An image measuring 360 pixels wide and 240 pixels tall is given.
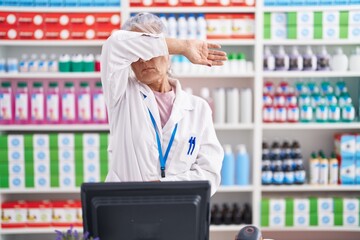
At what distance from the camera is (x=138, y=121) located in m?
2.27

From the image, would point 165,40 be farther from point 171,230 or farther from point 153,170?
point 171,230

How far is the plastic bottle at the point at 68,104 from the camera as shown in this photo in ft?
14.3

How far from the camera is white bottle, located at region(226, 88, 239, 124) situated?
444 centimetres

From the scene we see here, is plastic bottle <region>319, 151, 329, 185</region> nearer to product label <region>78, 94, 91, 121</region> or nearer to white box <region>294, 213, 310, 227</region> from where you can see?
white box <region>294, 213, 310, 227</region>

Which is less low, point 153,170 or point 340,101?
point 340,101

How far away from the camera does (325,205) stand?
180 inches

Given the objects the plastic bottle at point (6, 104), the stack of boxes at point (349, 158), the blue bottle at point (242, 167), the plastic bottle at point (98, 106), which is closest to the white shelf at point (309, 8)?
the stack of boxes at point (349, 158)

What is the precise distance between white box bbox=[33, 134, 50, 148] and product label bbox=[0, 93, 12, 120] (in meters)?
0.28

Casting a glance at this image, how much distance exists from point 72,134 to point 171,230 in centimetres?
300

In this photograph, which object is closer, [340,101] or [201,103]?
[201,103]

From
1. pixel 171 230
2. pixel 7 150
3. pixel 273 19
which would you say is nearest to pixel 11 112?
pixel 7 150

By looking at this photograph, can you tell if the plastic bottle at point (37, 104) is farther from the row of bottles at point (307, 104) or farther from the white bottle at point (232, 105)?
the row of bottles at point (307, 104)

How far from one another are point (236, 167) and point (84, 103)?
134cm

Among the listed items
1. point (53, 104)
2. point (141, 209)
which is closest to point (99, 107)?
point (53, 104)
